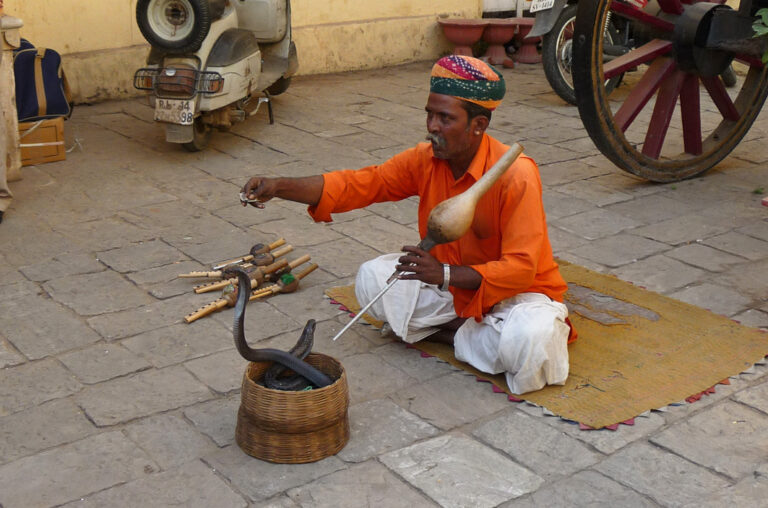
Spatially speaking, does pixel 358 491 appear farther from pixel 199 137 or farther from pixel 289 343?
pixel 199 137

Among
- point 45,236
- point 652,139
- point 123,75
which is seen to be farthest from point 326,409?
point 123,75

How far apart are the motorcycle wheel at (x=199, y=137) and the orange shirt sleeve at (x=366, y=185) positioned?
2.62 meters

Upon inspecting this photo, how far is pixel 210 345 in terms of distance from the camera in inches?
142

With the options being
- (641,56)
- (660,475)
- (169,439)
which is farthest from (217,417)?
(641,56)

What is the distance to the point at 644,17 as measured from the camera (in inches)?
208

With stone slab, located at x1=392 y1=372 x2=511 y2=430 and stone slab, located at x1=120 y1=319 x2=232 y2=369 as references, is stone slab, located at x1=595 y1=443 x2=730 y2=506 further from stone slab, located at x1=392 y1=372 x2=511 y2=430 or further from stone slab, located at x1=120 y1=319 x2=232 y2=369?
stone slab, located at x1=120 y1=319 x2=232 y2=369

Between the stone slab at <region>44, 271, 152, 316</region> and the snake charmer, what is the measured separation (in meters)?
1.01

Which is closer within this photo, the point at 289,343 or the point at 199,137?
the point at 289,343

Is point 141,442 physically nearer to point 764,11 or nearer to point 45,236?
point 45,236

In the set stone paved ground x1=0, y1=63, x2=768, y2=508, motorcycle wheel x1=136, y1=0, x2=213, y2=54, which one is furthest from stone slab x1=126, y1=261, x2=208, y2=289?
motorcycle wheel x1=136, y1=0, x2=213, y2=54

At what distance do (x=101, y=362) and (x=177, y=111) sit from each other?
8.22ft

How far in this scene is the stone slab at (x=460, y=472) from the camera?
2725 mm

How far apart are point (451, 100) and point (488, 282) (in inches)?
23.8

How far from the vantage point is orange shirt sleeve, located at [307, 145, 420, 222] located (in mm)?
3396
